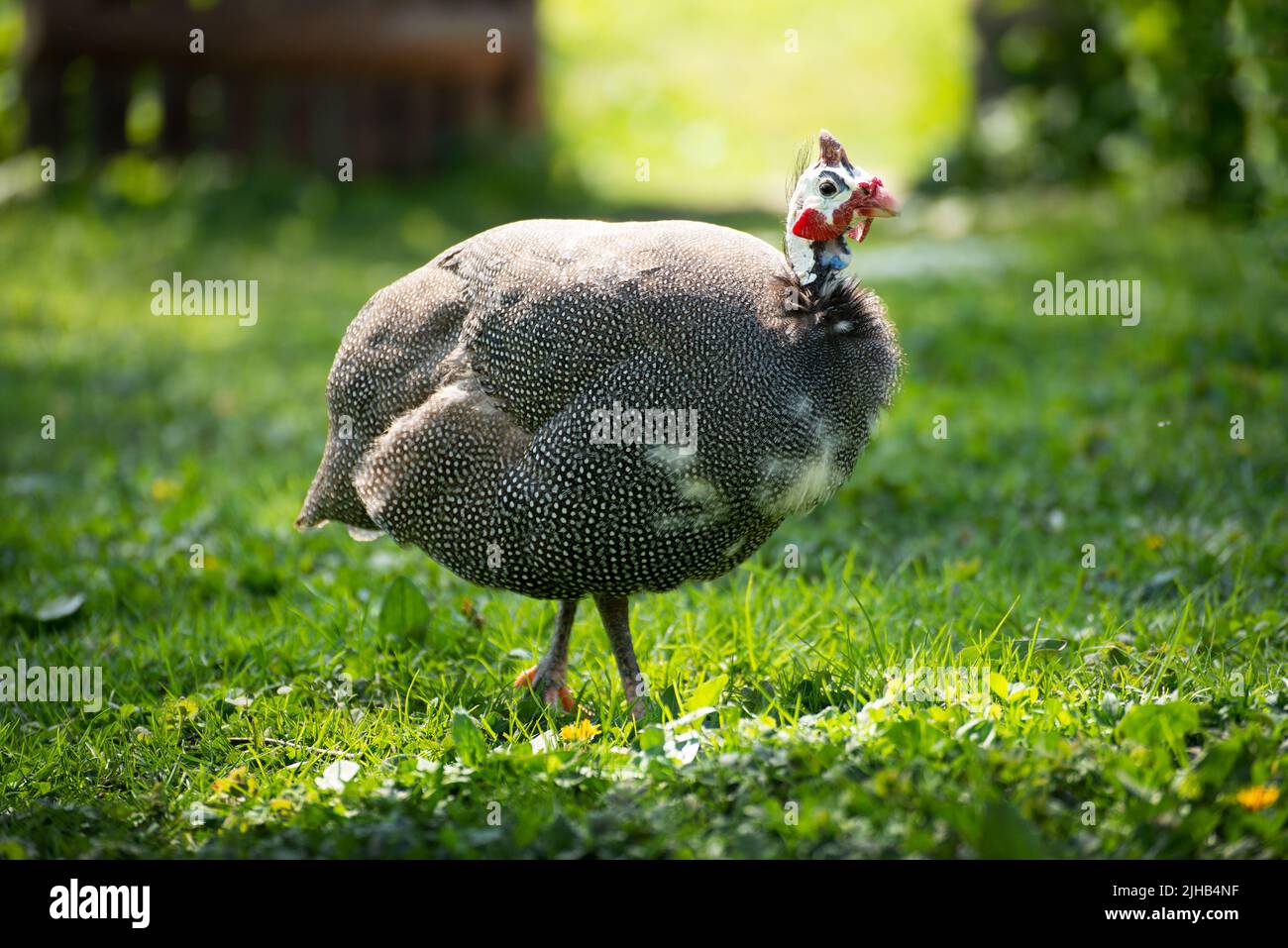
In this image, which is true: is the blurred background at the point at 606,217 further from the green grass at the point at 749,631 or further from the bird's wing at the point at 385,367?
the bird's wing at the point at 385,367

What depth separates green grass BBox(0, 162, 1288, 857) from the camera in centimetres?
263

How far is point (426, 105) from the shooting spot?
10828mm

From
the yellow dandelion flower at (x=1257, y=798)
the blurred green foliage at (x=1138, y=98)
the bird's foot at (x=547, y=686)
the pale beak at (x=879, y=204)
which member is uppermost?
the blurred green foliage at (x=1138, y=98)

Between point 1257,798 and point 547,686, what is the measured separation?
169 centimetres

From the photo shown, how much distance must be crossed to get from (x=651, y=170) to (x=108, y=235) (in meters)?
5.47

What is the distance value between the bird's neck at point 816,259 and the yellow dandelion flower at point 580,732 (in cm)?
112

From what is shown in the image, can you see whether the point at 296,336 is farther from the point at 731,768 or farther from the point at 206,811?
the point at 731,768

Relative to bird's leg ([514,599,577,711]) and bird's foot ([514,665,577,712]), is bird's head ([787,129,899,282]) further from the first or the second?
bird's foot ([514,665,577,712])

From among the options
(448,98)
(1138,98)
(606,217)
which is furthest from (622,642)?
(448,98)

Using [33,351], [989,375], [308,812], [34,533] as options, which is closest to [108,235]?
[33,351]

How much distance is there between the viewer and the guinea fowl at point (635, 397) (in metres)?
2.92

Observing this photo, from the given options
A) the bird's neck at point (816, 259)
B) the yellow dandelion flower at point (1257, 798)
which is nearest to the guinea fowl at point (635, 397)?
the bird's neck at point (816, 259)

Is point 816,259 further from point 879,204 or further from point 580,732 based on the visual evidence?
point 580,732

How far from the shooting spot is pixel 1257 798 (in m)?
2.54
